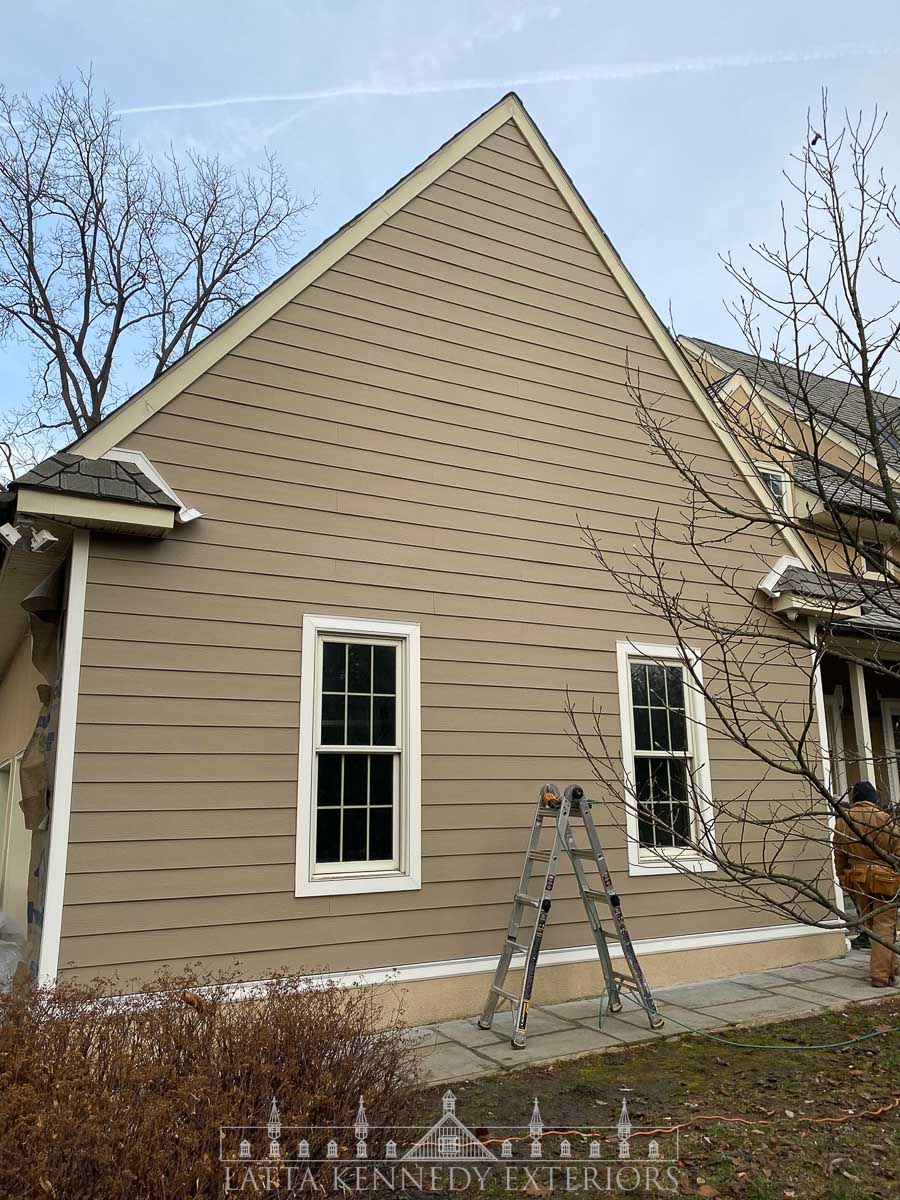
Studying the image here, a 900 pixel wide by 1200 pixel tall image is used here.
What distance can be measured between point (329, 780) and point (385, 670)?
3.02ft

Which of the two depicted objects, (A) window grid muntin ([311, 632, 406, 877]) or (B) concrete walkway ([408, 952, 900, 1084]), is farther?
(A) window grid muntin ([311, 632, 406, 877])

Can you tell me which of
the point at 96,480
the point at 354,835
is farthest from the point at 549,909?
the point at 96,480

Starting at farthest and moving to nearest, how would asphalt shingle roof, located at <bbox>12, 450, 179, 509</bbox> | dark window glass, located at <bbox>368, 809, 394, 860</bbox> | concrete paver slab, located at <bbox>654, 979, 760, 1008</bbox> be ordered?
concrete paver slab, located at <bbox>654, 979, 760, 1008</bbox> → dark window glass, located at <bbox>368, 809, 394, 860</bbox> → asphalt shingle roof, located at <bbox>12, 450, 179, 509</bbox>

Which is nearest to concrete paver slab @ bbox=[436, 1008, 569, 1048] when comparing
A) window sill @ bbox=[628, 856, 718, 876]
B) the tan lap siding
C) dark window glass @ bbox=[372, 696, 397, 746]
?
the tan lap siding

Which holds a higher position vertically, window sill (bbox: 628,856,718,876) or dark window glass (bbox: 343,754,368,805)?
dark window glass (bbox: 343,754,368,805)

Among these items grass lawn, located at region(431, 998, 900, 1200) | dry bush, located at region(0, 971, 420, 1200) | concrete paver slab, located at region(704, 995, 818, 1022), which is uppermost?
dry bush, located at region(0, 971, 420, 1200)

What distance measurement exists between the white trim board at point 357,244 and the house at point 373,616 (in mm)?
27

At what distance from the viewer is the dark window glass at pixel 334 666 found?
21.1ft

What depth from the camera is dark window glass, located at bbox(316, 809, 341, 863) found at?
20.3 feet

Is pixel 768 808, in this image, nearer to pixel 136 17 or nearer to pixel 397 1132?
pixel 397 1132

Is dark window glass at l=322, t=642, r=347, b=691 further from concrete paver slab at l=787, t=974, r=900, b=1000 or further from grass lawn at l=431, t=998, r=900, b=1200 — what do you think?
concrete paver slab at l=787, t=974, r=900, b=1000

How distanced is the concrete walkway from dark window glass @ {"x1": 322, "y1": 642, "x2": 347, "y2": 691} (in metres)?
2.44

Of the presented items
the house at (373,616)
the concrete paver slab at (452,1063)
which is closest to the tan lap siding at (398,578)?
the house at (373,616)

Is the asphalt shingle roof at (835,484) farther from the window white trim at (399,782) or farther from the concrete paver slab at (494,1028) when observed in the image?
the concrete paver slab at (494,1028)
